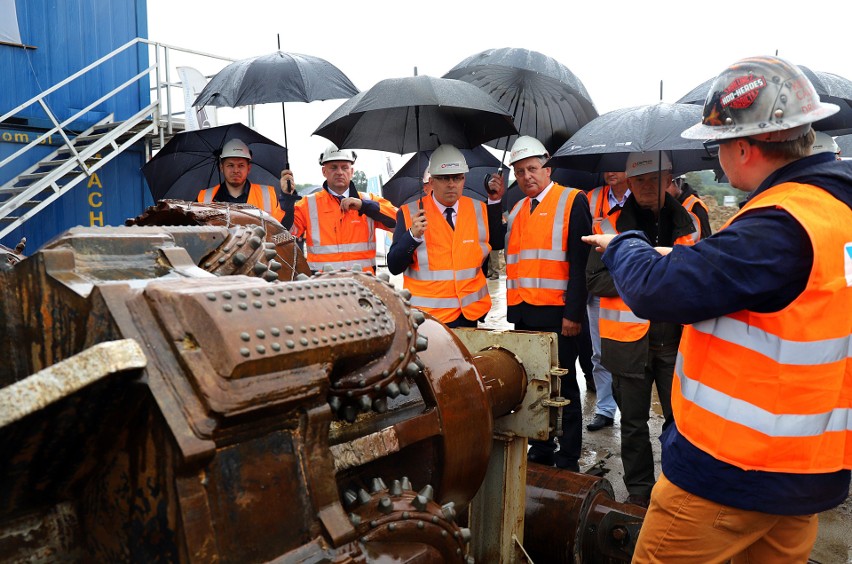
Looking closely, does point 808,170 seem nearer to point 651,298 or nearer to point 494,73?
point 651,298

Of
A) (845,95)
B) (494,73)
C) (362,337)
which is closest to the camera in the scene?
(362,337)

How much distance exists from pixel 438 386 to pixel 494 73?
3.56 metres

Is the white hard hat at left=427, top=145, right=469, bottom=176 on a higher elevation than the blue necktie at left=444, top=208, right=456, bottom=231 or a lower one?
higher

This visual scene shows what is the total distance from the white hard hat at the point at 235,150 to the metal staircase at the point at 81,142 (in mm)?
4072

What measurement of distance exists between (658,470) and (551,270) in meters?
1.55

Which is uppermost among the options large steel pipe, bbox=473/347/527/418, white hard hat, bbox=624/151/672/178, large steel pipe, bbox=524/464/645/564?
white hard hat, bbox=624/151/672/178

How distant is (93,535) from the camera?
1.58m

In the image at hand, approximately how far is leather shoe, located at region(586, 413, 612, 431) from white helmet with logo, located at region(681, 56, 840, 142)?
3695 millimetres

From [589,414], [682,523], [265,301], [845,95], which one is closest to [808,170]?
Result: [682,523]

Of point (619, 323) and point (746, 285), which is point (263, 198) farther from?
point (746, 285)

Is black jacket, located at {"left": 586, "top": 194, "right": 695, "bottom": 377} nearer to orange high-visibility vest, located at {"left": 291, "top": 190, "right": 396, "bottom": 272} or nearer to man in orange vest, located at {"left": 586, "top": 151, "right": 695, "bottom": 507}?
man in orange vest, located at {"left": 586, "top": 151, "right": 695, "bottom": 507}

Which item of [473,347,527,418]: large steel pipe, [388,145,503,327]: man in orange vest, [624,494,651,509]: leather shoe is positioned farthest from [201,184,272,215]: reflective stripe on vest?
[624,494,651,509]: leather shoe

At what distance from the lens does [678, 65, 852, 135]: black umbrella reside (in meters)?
4.40

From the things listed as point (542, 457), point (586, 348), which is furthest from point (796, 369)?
point (586, 348)
